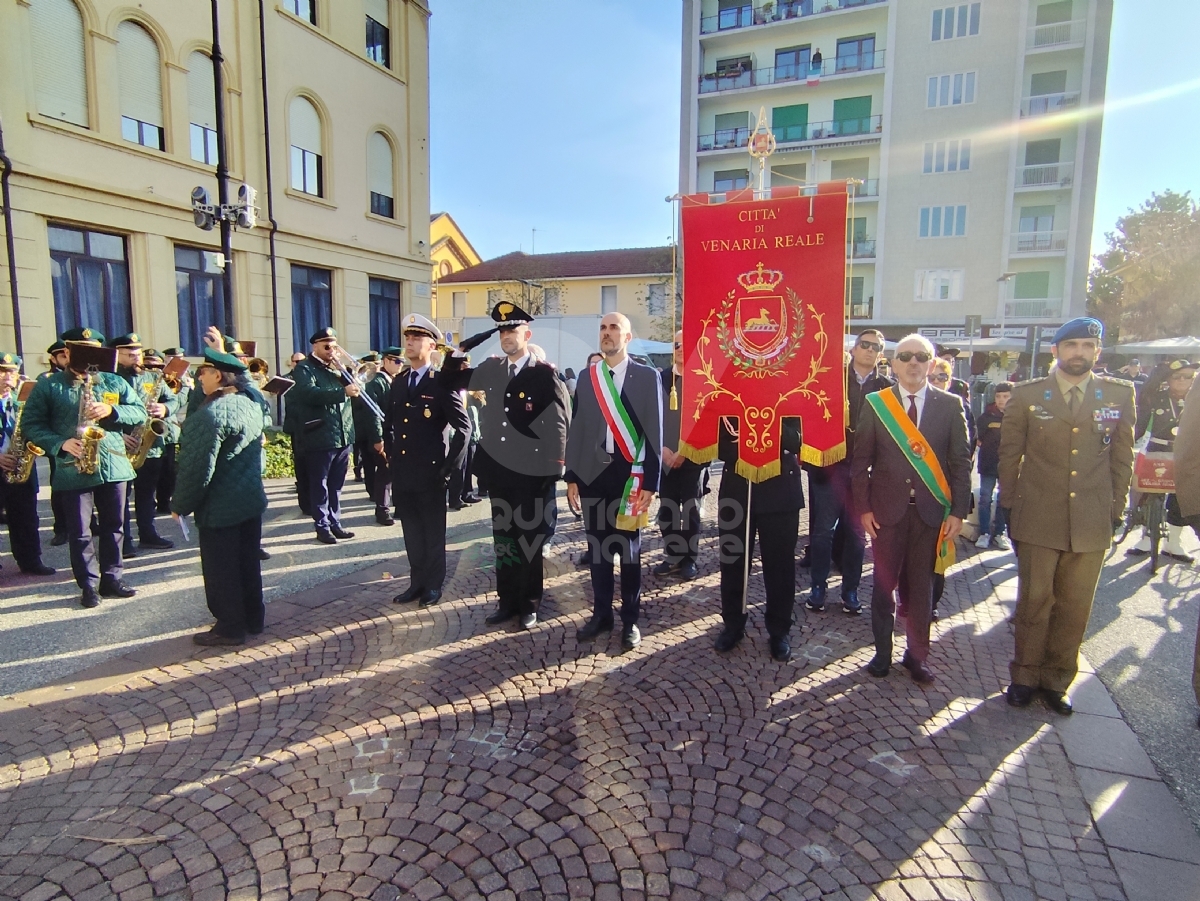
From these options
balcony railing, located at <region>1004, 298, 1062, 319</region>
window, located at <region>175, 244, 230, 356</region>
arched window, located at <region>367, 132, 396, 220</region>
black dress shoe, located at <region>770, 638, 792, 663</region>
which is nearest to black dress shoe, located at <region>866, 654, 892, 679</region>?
black dress shoe, located at <region>770, 638, 792, 663</region>

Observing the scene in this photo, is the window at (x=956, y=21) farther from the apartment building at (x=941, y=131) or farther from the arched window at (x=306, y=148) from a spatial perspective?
the arched window at (x=306, y=148)

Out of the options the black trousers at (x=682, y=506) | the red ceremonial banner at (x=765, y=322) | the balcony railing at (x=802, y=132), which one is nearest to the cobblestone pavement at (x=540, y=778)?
the red ceremonial banner at (x=765, y=322)

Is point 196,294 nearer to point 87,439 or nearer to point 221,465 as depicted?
point 87,439

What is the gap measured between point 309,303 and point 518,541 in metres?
14.3

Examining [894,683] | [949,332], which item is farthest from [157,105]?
[949,332]

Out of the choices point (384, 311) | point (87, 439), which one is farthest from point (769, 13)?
point (87, 439)

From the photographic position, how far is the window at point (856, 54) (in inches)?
1256

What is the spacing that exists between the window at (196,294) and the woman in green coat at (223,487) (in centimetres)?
1078

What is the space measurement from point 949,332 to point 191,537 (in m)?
31.4

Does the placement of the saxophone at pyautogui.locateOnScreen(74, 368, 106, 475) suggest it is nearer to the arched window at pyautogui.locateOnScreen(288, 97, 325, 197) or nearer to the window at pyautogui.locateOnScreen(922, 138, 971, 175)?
the arched window at pyautogui.locateOnScreen(288, 97, 325, 197)

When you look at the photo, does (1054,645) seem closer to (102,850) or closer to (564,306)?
(102,850)

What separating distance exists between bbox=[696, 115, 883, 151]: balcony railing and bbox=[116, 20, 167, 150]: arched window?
25041mm

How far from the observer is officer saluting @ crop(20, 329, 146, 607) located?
5.00 m

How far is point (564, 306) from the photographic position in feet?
123
